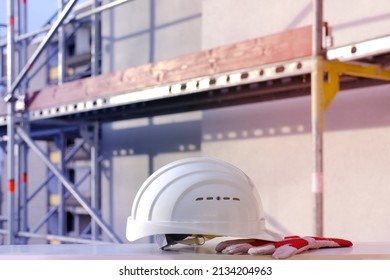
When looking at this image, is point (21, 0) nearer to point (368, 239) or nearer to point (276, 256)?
point (368, 239)

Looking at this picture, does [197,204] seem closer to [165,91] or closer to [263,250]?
[263,250]

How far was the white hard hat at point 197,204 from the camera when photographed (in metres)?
1.91

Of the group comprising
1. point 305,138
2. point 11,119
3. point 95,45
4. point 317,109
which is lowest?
point 305,138

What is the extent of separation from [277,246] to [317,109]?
217cm

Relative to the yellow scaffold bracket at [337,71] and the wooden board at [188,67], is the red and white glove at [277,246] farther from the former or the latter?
the wooden board at [188,67]

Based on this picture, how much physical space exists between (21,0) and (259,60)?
492 centimetres

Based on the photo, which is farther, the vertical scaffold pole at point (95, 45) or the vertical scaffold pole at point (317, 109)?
the vertical scaffold pole at point (95, 45)

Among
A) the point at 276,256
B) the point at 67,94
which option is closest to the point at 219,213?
the point at 276,256

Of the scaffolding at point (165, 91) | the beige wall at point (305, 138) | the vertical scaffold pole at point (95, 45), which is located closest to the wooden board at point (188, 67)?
the scaffolding at point (165, 91)

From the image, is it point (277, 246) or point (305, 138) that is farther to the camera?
point (305, 138)

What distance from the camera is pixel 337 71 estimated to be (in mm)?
3961

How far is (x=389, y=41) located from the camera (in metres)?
3.54

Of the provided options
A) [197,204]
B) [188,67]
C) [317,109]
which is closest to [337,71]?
[317,109]

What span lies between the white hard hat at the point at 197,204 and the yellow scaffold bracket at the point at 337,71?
207 centimetres
